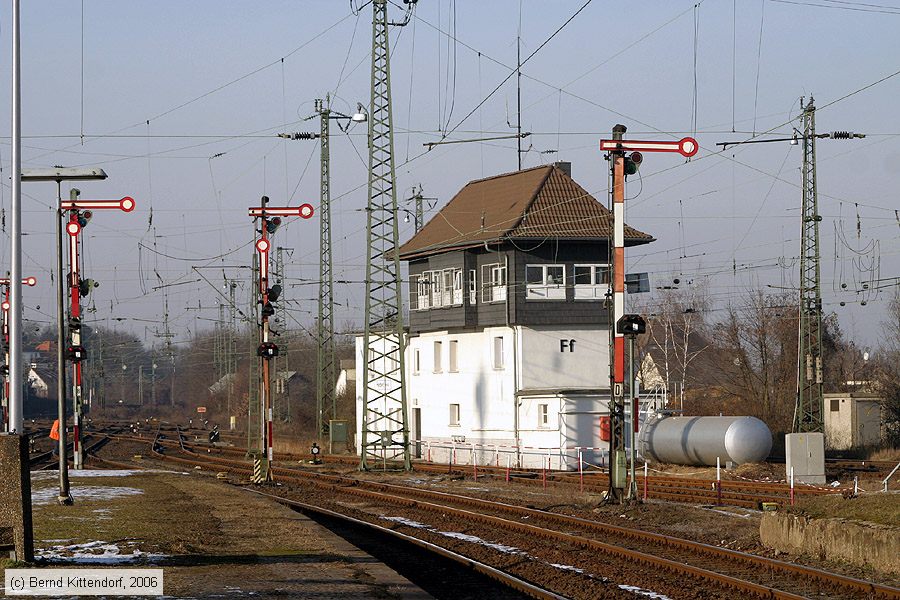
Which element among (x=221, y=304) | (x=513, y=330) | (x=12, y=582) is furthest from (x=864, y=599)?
(x=221, y=304)

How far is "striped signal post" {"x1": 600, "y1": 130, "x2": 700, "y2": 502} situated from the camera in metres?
25.2

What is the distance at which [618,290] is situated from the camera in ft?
83.4

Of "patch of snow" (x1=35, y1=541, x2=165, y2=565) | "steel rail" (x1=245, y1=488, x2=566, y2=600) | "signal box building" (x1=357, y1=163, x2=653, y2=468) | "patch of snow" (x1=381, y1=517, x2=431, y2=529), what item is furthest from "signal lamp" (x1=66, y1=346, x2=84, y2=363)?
"signal box building" (x1=357, y1=163, x2=653, y2=468)

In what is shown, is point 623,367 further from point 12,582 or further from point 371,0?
point 371,0

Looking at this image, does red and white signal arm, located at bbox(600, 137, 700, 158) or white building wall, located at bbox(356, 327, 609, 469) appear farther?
white building wall, located at bbox(356, 327, 609, 469)

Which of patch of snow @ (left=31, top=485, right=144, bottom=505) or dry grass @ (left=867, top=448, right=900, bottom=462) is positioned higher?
patch of snow @ (left=31, top=485, right=144, bottom=505)

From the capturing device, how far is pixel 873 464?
140ft

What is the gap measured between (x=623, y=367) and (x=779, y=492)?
817cm

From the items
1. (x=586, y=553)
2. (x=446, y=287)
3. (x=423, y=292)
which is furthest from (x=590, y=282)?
(x=586, y=553)

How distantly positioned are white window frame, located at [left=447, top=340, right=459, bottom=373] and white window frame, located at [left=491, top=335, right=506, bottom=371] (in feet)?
11.8

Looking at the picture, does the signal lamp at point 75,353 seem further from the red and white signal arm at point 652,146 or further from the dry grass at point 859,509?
the dry grass at point 859,509

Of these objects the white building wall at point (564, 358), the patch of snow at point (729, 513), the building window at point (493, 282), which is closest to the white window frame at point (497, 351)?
the building window at point (493, 282)

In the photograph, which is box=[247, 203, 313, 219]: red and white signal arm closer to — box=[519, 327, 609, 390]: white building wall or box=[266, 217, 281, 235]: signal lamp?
box=[266, 217, 281, 235]: signal lamp

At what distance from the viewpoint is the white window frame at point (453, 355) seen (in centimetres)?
5716
